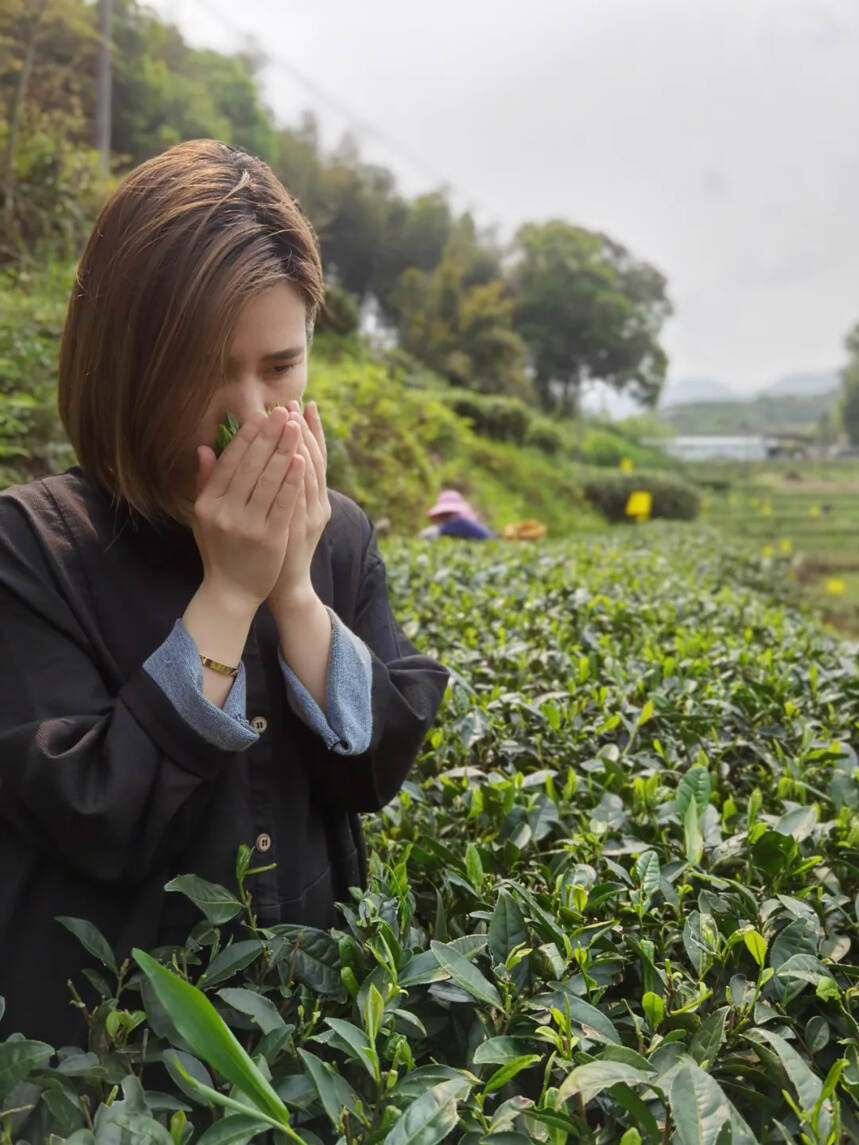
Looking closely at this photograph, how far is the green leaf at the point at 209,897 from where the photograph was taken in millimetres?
958

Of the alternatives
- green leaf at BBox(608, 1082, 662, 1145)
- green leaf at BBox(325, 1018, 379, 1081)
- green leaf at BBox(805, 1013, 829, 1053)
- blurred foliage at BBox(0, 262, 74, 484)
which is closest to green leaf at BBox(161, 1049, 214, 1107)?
green leaf at BBox(325, 1018, 379, 1081)

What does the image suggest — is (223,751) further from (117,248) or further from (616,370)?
(616,370)

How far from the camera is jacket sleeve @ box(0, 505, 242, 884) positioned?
3.00 feet

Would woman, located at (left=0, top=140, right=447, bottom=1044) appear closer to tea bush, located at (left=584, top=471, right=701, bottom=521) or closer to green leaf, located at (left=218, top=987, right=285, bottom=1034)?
green leaf, located at (left=218, top=987, right=285, bottom=1034)

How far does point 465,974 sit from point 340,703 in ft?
1.11

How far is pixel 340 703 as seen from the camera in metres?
1.09

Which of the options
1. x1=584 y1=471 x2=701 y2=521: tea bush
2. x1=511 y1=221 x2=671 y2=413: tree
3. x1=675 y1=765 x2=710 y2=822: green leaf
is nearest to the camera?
x1=675 y1=765 x2=710 y2=822: green leaf

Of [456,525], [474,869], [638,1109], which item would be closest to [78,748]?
[474,869]

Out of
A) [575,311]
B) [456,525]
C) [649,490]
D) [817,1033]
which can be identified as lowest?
[649,490]

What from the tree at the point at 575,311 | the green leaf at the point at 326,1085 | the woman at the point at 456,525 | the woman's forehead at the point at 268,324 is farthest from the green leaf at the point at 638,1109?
the tree at the point at 575,311

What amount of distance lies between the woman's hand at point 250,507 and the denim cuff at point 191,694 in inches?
2.9

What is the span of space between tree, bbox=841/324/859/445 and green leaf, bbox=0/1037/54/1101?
36912 mm

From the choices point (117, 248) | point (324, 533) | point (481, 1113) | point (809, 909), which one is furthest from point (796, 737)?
point (117, 248)

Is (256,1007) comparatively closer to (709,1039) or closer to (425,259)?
(709,1039)
